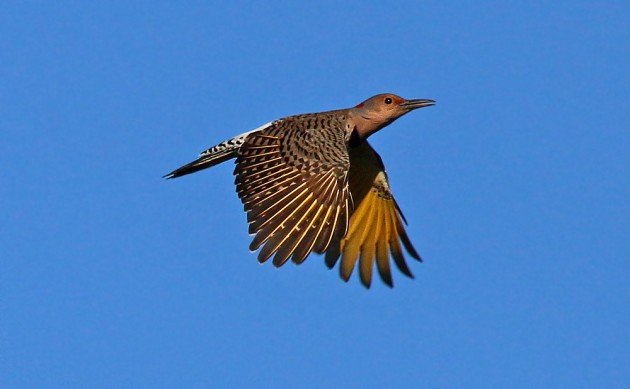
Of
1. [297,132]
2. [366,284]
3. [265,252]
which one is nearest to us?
[265,252]

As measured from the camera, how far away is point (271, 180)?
1455cm

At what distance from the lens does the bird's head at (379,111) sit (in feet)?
55.2

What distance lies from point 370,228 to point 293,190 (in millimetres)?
3132

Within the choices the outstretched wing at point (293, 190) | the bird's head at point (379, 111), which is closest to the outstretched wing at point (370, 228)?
the bird's head at point (379, 111)

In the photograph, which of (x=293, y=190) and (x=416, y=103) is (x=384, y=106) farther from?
(x=293, y=190)

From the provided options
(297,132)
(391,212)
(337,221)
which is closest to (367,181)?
(391,212)

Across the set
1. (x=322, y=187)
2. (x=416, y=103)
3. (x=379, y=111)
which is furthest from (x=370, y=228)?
(x=322, y=187)

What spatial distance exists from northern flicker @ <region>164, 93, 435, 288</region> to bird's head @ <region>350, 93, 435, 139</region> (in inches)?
0.5

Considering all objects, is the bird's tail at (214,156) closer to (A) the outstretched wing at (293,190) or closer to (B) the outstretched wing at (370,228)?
(A) the outstretched wing at (293,190)

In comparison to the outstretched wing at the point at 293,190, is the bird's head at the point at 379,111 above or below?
above

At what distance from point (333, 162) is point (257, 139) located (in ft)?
4.13

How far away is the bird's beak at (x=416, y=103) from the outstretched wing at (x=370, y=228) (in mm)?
777

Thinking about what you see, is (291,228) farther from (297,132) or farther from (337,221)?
(297,132)

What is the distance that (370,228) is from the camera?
680 inches
